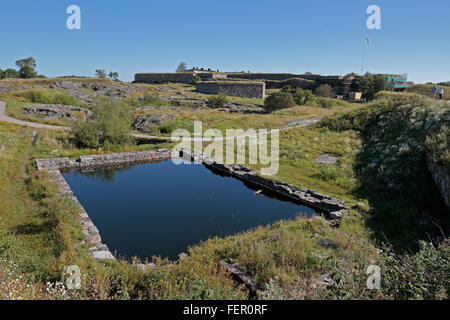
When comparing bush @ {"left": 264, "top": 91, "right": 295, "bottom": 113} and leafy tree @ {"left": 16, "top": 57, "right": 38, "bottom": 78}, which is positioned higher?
leafy tree @ {"left": 16, "top": 57, "right": 38, "bottom": 78}

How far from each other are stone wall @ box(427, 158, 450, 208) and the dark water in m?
4.42

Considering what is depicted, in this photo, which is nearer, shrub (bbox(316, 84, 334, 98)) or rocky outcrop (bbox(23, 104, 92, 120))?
rocky outcrop (bbox(23, 104, 92, 120))

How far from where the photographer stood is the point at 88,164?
1786cm

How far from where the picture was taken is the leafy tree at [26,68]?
69500 millimetres

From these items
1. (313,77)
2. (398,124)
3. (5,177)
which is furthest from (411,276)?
(313,77)

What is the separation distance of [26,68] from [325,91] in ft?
229

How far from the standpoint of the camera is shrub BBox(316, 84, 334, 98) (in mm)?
50138

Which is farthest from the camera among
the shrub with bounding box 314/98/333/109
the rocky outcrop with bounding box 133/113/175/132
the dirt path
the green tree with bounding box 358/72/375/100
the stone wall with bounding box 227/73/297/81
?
the stone wall with bounding box 227/73/297/81

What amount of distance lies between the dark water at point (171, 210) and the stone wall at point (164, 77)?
2372 inches

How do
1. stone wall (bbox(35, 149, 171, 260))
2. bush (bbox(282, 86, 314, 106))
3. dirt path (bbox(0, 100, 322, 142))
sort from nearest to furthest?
stone wall (bbox(35, 149, 171, 260)) < dirt path (bbox(0, 100, 322, 142)) < bush (bbox(282, 86, 314, 106))

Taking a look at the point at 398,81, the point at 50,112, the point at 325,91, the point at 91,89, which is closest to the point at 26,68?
the point at 91,89

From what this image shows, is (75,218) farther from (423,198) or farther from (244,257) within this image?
(423,198)

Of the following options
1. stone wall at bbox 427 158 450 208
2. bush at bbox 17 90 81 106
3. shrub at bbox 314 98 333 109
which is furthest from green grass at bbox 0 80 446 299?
shrub at bbox 314 98 333 109

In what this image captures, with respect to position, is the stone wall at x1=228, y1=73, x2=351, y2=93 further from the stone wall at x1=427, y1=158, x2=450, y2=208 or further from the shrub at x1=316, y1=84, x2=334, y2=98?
the stone wall at x1=427, y1=158, x2=450, y2=208
